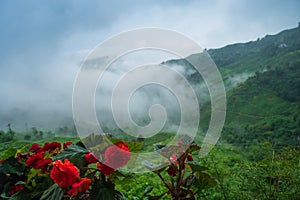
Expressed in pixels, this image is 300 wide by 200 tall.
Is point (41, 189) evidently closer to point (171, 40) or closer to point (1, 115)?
point (171, 40)

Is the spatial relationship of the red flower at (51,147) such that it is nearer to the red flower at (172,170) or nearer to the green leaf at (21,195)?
the green leaf at (21,195)

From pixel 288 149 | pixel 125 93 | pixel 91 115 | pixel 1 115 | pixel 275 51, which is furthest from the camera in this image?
pixel 275 51

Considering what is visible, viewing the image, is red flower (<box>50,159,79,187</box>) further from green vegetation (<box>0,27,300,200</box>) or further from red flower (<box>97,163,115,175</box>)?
green vegetation (<box>0,27,300,200</box>)

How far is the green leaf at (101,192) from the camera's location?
689 mm

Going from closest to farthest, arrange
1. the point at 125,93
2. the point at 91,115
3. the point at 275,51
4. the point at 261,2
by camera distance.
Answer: the point at 91,115
the point at 125,93
the point at 261,2
the point at 275,51

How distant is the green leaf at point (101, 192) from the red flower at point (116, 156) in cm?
9

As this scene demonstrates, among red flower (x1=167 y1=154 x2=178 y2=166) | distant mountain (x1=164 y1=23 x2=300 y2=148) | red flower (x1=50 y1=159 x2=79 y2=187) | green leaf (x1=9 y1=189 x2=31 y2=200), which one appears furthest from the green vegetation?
green leaf (x1=9 y1=189 x2=31 y2=200)

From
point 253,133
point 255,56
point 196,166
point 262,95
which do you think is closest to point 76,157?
point 196,166

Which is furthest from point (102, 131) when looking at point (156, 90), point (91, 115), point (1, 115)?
point (1, 115)

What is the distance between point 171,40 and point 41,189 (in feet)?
2.21

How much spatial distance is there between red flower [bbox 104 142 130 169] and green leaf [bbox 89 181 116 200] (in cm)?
9

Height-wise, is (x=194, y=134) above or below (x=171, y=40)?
below

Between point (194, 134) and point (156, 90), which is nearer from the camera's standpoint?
point (194, 134)

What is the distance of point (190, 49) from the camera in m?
0.86
